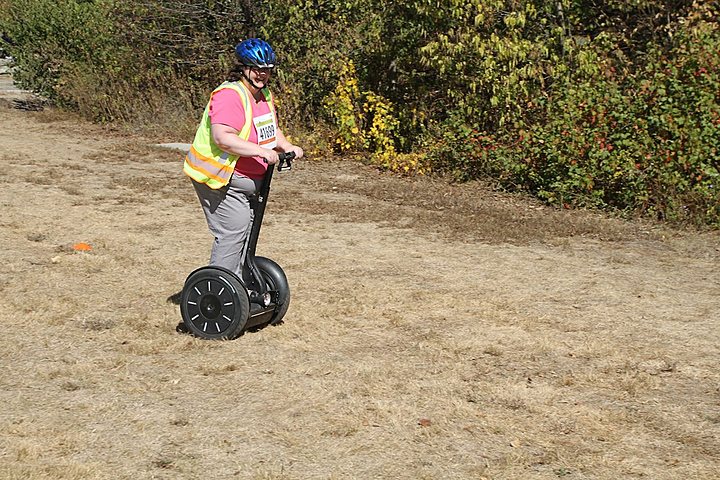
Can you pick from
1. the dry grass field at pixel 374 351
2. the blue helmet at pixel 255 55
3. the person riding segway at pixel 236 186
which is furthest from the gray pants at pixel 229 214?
the blue helmet at pixel 255 55

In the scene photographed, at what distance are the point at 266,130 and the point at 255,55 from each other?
465 mm

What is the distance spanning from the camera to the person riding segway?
19.2 feet

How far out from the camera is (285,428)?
4957 mm

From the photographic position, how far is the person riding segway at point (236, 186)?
587cm

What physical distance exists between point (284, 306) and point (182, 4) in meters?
11.4

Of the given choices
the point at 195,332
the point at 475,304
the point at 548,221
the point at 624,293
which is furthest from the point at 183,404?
the point at 548,221

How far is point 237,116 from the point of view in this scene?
5.86m

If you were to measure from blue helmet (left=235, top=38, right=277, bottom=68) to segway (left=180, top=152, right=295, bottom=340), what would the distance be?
0.55 meters

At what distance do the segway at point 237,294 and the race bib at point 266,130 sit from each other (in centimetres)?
16

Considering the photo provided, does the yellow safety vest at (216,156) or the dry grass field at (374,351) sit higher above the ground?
the yellow safety vest at (216,156)

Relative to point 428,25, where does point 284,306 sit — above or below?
below

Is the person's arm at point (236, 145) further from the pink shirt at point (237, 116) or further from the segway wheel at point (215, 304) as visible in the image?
the segway wheel at point (215, 304)

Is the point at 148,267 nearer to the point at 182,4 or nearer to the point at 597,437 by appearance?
the point at 597,437

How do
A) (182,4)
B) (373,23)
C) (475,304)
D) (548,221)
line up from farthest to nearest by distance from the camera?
(182,4)
(373,23)
(548,221)
(475,304)
